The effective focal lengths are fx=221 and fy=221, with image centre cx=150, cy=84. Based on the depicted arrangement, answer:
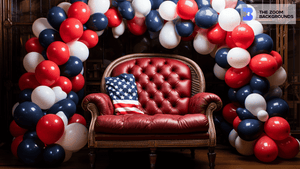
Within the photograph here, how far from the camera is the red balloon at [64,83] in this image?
2.03m

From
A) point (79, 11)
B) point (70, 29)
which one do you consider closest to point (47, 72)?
point (70, 29)

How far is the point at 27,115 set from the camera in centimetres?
180

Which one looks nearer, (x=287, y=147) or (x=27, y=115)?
(x=27, y=115)

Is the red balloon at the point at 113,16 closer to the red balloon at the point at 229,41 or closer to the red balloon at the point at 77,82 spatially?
the red balloon at the point at 77,82

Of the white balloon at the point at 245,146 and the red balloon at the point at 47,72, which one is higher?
the red balloon at the point at 47,72

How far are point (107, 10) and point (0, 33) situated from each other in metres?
1.37

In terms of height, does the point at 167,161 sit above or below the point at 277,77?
below

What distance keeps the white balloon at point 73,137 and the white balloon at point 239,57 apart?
148 cm

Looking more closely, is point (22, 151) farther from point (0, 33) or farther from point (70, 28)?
point (0, 33)

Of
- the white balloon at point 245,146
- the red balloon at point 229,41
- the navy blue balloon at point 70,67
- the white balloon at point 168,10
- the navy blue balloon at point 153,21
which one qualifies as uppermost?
the white balloon at point 168,10

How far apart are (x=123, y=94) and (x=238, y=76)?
107 centimetres

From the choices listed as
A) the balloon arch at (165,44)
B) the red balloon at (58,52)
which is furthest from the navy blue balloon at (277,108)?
the red balloon at (58,52)

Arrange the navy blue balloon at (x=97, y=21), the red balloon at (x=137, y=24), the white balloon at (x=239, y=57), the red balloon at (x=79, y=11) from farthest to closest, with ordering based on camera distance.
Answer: the red balloon at (x=137, y=24) → the navy blue balloon at (x=97, y=21) → the red balloon at (x=79, y=11) → the white balloon at (x=239, y=57)

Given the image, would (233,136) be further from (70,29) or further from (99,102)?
(70,29)
